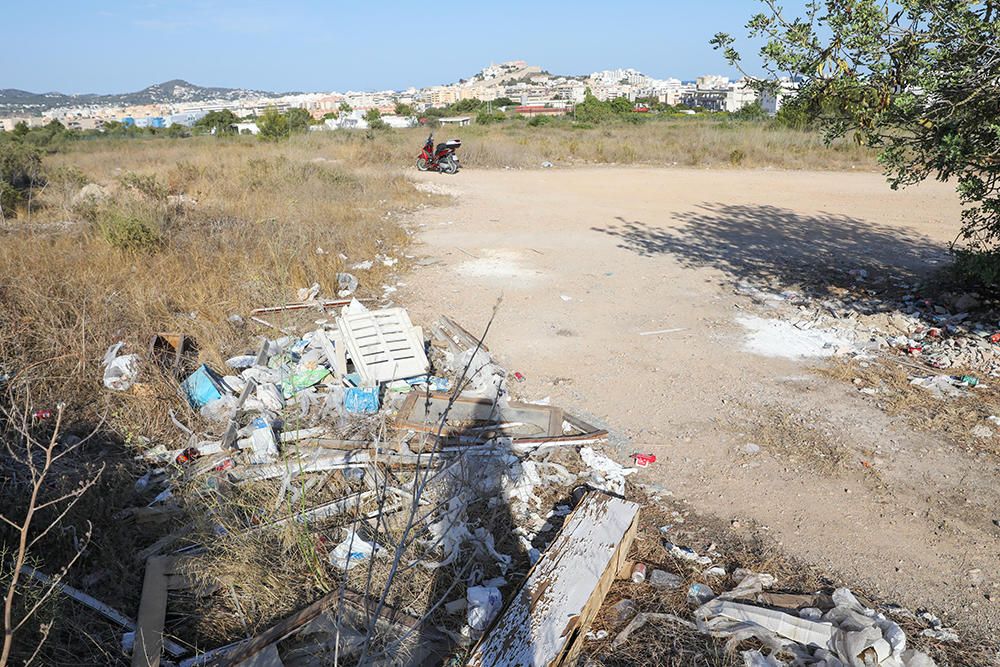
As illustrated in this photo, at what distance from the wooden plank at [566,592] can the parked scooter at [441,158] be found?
12960 millimetres

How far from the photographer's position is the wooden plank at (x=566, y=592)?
207cm

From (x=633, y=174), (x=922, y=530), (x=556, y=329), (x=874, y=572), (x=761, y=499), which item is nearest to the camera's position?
(x=874, y=572)

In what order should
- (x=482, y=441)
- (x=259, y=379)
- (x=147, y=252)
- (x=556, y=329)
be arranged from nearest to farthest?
(x=482, y=441) < (x=259, y=379) < (x=556, y=329) < (x=147, y=252)

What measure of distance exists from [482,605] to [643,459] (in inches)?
60.0

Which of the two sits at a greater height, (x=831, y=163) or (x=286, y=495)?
(x=831, y=163)

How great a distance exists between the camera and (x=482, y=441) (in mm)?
3695

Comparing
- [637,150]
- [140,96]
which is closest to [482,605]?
[637,150]

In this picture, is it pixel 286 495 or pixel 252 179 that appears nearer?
pixel 286 495

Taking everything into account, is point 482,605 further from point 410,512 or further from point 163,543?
point 163,543

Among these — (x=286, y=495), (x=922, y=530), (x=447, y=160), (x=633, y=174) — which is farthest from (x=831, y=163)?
(x=286, y=495)

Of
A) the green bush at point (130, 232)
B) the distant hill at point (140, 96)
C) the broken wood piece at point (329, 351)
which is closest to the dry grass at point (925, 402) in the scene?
the broken wood piece at point (329, 351)

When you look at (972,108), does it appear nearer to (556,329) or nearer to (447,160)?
(556,329)

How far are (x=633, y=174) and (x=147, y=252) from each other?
11245 millimetres

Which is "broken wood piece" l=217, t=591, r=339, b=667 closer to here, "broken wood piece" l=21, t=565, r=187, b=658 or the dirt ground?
"broken wood piece" l=21, t=565, r=187, b=658
